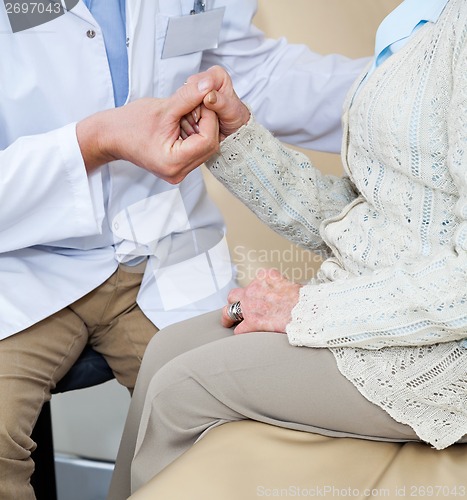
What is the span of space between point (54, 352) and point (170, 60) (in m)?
0.56

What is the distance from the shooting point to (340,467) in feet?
3.11

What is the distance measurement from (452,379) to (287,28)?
1273mm

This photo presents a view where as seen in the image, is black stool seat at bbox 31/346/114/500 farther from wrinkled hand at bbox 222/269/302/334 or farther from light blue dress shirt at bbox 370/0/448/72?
light blue dress shirt at bbox 370/0/448/72

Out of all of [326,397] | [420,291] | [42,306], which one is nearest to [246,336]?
[326,397]

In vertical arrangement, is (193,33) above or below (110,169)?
above

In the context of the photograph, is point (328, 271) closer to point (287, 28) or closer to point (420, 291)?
point (420, 291)

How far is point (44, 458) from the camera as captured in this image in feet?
5.21

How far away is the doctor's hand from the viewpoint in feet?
3.91

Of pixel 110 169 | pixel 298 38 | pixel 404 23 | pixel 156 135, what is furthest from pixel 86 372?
pixel 298 38

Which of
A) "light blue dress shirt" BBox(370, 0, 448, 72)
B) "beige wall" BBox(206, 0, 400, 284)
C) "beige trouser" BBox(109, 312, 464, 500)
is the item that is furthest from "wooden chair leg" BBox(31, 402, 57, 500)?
"light blue dress shirt" BBox(370, 0, 448, 72)

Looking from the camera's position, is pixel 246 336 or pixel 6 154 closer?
pixel 246 336

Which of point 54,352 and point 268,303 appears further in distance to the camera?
point 54,352

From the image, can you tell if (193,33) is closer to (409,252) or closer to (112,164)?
(112,164)

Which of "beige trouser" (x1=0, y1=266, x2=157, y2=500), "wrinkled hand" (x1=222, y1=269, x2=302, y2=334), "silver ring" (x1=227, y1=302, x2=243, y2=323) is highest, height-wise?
"wrinkled hand" (x1=222, y1=269, x2=302, y2=334)
